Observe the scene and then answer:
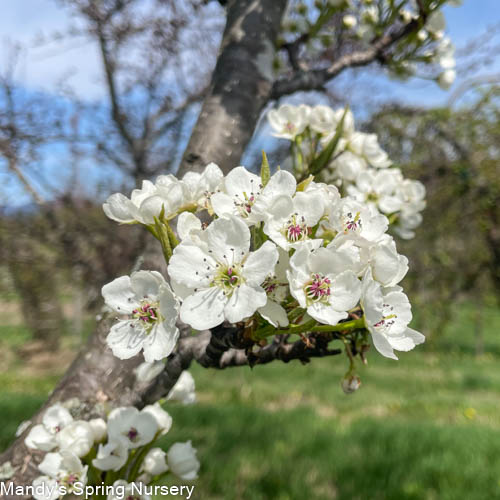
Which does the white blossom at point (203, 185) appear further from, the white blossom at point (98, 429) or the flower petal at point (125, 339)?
the white blossom at point (98, 429)

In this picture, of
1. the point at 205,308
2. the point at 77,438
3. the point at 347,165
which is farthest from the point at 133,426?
the point at 347,165

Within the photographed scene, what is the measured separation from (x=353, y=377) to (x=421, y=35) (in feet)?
4.91

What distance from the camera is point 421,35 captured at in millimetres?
1841

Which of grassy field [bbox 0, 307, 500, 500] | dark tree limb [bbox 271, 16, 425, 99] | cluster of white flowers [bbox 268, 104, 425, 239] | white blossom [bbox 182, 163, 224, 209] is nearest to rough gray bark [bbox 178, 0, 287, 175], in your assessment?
cluster of white flowers [bbox 268, 104, 425, 239]

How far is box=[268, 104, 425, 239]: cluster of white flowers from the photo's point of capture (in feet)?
4.99

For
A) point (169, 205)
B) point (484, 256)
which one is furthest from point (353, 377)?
point (484, 256)

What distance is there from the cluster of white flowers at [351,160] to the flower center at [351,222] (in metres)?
0.63

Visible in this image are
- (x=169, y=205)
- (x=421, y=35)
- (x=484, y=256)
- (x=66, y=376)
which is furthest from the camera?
(x=484, y=256)

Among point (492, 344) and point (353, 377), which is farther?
point (492, 344)

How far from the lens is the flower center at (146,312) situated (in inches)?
33.8

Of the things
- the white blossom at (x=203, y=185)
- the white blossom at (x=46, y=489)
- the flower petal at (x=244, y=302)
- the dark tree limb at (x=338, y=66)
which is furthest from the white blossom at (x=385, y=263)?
the dark tree limb at (x=338, y=66)

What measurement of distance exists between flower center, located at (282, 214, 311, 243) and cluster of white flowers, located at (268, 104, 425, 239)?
2.38 feet

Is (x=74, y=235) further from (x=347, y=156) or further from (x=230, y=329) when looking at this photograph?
(x=230, y=329)

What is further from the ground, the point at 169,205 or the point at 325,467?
the point at 169,205
